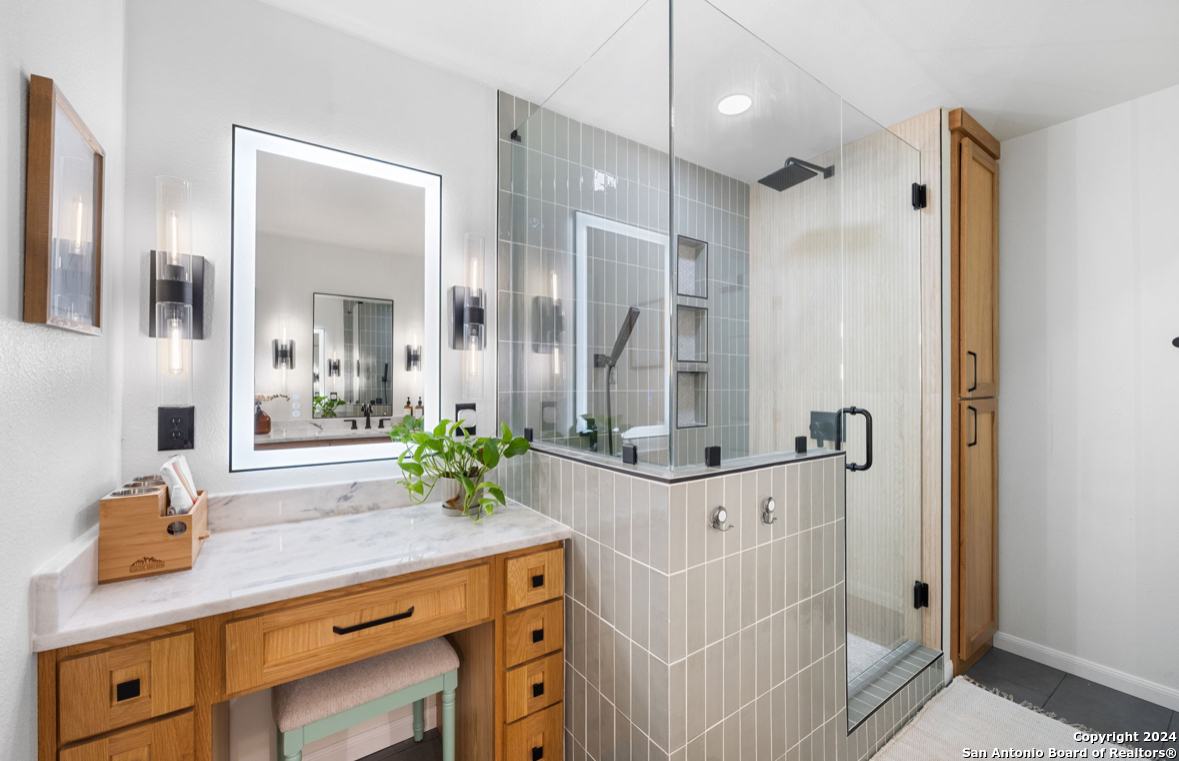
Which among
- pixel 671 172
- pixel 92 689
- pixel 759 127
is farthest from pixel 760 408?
pixel 92 689

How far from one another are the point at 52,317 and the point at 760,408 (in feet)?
5.40

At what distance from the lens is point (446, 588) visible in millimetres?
1328

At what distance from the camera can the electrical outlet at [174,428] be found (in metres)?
1.42

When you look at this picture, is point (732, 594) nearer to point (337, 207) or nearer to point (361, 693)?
point (361, 693)

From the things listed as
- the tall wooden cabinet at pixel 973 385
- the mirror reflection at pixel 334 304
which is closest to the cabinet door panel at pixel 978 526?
the tall wooden cabinet at pixel 973 385

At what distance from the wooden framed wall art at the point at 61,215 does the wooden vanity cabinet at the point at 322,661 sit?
68cm

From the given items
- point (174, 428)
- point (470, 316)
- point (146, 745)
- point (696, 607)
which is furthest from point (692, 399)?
point (174, 428)

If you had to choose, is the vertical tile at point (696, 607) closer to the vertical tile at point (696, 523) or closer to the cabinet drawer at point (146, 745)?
the vertical tile at point (696, 523)

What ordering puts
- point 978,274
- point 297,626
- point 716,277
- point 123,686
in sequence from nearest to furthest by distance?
point 123,686 < point 297,626 < point 716,277 < point 978,274

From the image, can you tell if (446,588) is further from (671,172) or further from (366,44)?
(366,44)

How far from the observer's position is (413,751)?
177cm

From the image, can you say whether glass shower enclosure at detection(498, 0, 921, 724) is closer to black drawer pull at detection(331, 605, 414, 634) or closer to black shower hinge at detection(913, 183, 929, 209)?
black shower hinge at detection(913, 183, 929, 209)

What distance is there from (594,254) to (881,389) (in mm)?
1289

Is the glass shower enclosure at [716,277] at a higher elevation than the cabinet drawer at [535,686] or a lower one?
higher
